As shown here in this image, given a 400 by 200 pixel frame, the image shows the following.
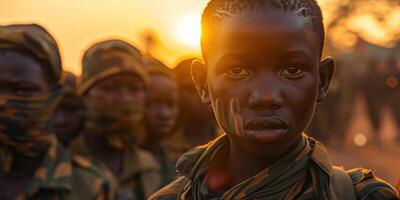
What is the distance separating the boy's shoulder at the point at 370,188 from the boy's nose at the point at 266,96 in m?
0.46

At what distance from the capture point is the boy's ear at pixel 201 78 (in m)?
2.42

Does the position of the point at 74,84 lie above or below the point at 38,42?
below

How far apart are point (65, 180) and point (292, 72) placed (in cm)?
251

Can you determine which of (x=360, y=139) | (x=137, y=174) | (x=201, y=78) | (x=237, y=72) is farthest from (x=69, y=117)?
(x=360, y=139)

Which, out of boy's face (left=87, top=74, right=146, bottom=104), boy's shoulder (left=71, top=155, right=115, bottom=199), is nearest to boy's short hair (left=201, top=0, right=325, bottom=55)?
boy's shoulder (left=71, top=155, right=115, bottom=199)

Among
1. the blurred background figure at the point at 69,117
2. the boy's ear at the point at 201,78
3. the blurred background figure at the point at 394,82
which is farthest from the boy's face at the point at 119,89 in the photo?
the blurred background figure at the point at 394,82

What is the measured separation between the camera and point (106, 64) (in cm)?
599

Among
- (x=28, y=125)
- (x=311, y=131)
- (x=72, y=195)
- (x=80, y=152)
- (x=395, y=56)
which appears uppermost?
(x=28, y=125)

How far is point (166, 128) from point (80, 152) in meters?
0.89

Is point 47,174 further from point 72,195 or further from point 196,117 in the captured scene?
point 196,117

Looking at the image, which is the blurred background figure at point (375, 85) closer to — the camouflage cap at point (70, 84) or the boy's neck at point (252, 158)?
the camouflage cap at point (70, 84)

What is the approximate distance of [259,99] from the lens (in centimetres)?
208

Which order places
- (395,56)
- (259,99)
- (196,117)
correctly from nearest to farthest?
(259,99) → (196,117) → (395,56)

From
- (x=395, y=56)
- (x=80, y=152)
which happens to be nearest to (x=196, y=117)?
(x=80, y=152)
